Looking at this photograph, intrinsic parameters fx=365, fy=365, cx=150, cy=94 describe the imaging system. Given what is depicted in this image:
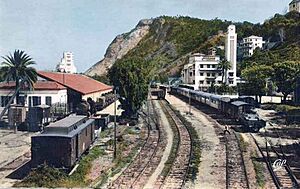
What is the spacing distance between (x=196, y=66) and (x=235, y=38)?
250 cm

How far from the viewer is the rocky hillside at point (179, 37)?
17906 millimetres

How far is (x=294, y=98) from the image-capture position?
20.2 metres

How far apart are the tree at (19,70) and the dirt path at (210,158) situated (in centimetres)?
781

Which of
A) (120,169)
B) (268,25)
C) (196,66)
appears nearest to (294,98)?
(268,25)

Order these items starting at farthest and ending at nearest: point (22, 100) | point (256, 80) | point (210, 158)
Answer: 1. point (256, 80)
2. point (22, 100)
3. point (210, 158)

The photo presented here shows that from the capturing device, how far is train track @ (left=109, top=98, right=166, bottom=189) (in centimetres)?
880

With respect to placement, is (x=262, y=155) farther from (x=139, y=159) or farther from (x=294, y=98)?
(x=294, y=98)

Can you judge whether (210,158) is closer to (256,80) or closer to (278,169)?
(278,169)

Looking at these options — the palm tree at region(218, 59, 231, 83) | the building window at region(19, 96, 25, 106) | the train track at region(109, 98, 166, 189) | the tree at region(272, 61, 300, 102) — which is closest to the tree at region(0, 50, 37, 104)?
the building window at region(19, 96, 25, 106)

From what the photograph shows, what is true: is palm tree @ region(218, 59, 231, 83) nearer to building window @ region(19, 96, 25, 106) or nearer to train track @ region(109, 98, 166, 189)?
train track @ region(109, 98, 166, 189)

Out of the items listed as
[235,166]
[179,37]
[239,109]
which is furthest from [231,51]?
[235,166]

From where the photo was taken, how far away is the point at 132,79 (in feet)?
59.1

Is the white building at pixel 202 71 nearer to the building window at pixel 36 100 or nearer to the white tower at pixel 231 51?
the white tower at pixel 231 51

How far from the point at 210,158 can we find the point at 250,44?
818cm
